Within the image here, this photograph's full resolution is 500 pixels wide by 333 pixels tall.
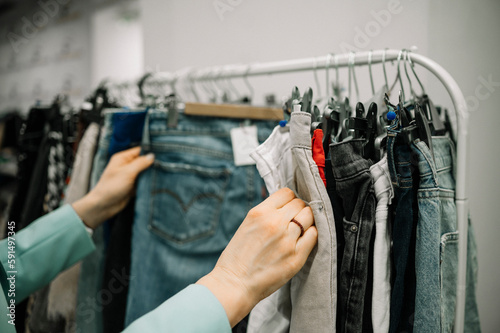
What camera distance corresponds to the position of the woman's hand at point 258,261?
0.49 metres

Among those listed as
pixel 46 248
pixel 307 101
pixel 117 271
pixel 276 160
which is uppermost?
pixel 307 101

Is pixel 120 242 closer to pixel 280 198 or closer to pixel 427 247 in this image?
pixel 280 198

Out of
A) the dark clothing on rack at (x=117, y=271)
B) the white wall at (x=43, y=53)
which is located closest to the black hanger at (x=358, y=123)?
the dark clothing on rack at (x=117, y=271)

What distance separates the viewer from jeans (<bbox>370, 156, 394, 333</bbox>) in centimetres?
49

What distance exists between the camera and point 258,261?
1.62ft

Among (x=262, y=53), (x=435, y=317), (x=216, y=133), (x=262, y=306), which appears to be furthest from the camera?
(x=262, y=53)

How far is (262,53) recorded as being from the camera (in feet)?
4.14

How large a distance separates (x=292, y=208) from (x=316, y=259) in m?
0.09

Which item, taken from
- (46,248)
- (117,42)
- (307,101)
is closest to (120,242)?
(46,248)

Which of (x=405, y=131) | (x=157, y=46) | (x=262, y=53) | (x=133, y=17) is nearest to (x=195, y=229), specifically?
(x=405, y=131)

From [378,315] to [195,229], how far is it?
1.65 ft

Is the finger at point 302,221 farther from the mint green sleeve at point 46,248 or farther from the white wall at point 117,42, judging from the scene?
the white wall at point 117,42

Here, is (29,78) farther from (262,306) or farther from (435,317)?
(435,317)

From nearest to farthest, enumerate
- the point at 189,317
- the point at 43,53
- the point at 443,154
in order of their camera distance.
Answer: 1. the point at 189,317
2. the point at 443,154
3. the point at 43,53
